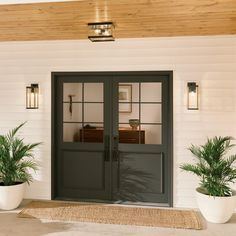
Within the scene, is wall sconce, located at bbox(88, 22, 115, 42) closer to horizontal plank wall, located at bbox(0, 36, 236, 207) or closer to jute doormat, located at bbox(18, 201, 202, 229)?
horizontal plank wall, located at bbox(0, 36, 236, 207)

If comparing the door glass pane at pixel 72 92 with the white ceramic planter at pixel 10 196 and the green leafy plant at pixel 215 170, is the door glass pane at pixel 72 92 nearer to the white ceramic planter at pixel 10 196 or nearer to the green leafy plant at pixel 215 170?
the white ceramic planter at pixel 10 196

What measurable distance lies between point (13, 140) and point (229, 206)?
3.22 meters

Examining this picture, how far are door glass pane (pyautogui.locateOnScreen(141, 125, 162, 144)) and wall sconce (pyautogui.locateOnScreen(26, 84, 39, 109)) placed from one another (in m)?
1.75

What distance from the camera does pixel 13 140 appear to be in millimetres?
4348

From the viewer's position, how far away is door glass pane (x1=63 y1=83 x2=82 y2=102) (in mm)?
4566

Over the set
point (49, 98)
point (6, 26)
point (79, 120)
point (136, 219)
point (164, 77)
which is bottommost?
point (136, 219)

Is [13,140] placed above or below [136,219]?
above

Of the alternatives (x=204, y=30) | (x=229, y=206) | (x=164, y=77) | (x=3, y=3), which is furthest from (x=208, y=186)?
(x=3, y=3)

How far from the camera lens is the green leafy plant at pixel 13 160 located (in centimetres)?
404

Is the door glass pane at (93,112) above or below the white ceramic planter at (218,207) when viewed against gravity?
above

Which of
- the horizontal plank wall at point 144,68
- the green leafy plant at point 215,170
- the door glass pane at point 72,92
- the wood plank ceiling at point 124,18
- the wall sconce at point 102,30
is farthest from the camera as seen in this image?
the door glass pane at point 72,92

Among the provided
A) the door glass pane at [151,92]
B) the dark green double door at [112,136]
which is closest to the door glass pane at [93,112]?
the dark green double door at [112,136]

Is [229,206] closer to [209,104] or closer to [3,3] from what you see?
[209,104]

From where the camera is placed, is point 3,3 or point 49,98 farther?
point 49,98
